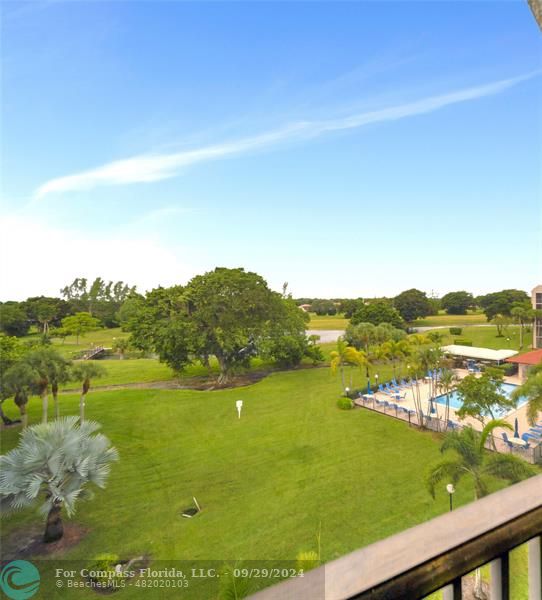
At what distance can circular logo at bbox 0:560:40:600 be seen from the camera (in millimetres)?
5648

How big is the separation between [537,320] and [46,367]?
75.1 feet

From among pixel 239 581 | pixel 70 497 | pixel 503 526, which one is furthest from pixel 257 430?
pixel 503 526

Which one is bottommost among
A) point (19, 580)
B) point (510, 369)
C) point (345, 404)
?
point (19, 580)

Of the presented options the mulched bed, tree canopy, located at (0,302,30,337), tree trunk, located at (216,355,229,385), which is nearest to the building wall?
tree trunk, located at (216,355,229,385)

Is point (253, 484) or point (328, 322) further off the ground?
point (328, 322)

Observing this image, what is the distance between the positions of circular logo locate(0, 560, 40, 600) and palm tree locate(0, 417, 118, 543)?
0.59m

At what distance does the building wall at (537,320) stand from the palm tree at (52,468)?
20758mm

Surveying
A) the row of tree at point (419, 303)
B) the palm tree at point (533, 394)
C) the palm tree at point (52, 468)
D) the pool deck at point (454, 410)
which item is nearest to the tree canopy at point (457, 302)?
the row of tree at point (419, 303)

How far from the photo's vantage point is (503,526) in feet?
1.61

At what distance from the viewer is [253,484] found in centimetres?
824

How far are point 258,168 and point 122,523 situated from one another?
807 inches

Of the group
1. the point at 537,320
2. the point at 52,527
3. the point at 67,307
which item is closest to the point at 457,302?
the point at 537,320

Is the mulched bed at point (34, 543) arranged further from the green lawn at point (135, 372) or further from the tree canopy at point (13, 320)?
the green lawn at point (135, 372)

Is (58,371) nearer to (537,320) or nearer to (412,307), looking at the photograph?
(537,320)
